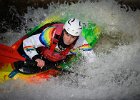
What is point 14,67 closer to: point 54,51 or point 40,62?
point 40,62

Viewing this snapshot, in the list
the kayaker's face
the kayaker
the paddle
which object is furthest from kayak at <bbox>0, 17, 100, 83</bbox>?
the kayaker's face

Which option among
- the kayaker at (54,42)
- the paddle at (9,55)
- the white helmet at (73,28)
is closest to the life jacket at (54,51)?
the kayaker at (54,42)

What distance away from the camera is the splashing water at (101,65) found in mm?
4312

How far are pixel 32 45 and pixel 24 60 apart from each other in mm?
206

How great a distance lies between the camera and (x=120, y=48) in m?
4.62

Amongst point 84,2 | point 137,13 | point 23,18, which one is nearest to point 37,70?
point 23,18

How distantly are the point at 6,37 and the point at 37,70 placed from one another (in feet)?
2.20

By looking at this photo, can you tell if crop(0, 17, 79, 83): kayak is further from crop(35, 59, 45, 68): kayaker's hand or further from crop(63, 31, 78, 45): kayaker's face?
crop(63, 31, 78, 45): kayaker's face

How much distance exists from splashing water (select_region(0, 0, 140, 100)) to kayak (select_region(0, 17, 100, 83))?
99 mm

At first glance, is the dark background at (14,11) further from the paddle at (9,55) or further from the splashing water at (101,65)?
the paddle at (9,55)

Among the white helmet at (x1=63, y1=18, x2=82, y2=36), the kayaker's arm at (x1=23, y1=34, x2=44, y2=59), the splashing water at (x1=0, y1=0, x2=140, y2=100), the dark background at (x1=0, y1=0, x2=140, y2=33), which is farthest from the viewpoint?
the dark background at (x1=0, y1=0, x2=140, y2=33)

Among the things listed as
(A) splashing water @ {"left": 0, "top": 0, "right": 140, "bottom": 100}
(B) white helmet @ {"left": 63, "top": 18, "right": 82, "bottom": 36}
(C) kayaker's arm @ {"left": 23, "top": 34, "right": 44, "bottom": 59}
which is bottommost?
(A) splashing water @ {"left": 0, "top": 0, "right": 140, "bottom": 100}

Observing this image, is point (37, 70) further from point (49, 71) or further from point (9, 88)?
point (9, 88)

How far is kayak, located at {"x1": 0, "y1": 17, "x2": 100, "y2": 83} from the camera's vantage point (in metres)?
4.07
